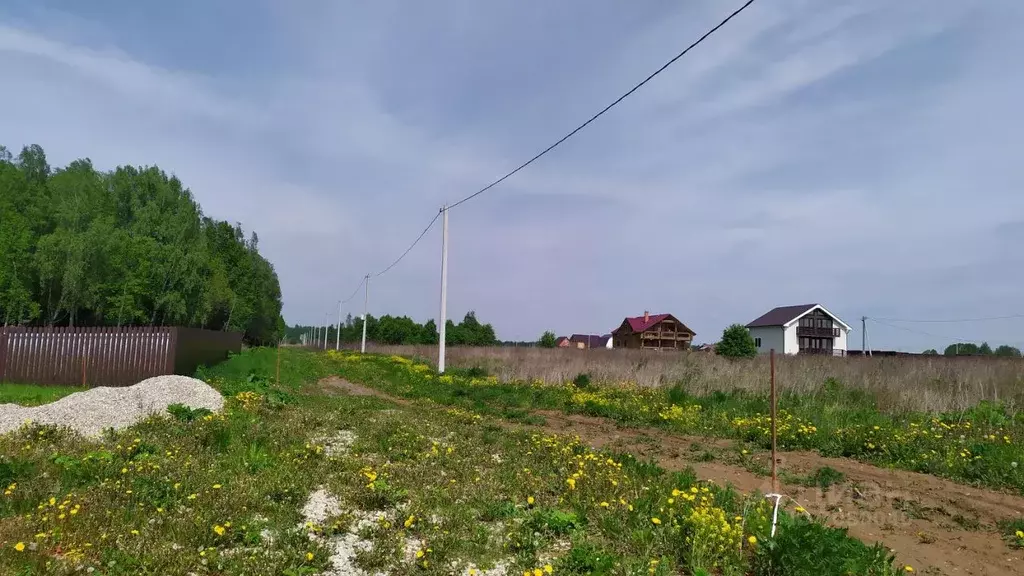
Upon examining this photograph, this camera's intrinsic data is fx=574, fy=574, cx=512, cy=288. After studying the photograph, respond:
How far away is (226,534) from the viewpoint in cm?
469

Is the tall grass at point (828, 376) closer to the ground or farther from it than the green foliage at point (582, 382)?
farther from it

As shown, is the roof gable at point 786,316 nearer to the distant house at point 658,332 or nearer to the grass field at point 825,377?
the distant house at point 658,332

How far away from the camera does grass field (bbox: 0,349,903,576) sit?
4.28m

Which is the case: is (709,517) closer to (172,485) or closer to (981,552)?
(981,552)

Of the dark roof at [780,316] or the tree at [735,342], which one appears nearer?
the tree at [735,342]

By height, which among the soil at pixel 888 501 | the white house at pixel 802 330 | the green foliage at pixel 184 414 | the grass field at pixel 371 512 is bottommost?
the soil at pixel 888 501

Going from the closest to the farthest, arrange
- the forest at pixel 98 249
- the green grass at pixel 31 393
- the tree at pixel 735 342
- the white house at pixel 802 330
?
the green grass at pixel 31 393 < the forest at pixel 98 249 < the tree at pixel 735 342 < the white house at pixel 802 330

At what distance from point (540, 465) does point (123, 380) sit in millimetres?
15386

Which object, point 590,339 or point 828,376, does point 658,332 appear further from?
point 828,376

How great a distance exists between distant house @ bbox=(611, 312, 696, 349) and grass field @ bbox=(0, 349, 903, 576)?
65.8 metres

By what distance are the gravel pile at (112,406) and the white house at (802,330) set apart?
200 feet

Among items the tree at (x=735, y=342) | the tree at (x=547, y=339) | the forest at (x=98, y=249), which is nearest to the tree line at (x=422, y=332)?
the tree at (x=547, y=339)

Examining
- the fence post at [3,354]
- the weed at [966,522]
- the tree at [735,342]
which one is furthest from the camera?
the tree at [735,342]

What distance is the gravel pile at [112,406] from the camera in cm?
955
